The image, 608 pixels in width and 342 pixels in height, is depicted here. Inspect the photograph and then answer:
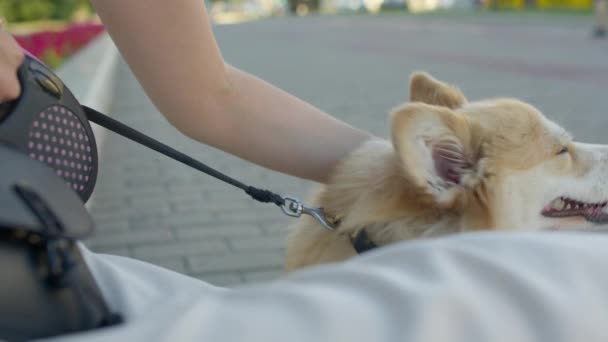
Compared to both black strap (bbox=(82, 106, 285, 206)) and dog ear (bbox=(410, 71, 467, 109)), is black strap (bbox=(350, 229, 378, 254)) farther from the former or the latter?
dog ear (bbox=(410, 71, 467, 109))

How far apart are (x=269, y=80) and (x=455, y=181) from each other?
1063 cm

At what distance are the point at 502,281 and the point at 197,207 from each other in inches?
186

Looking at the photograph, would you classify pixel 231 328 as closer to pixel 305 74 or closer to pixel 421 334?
pixel 421 334

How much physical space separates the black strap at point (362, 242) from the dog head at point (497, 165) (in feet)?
0.60

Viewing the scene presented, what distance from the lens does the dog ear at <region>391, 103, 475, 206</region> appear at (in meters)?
1.88

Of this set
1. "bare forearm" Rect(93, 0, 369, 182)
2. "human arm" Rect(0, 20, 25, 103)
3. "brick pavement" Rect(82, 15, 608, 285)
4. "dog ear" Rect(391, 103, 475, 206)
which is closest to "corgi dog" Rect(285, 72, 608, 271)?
"dog ear" Rect(391, 103, 475, 206)

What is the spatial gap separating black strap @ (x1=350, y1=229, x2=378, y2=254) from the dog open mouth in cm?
78

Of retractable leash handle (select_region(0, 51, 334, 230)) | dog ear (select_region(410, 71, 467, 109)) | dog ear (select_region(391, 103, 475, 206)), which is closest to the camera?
retractable leash handle (select_region(0, 51, 334, 230))

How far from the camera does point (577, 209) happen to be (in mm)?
2607

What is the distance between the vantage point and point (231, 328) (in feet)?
3.12

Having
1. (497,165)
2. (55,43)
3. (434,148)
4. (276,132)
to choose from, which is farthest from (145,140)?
(55,43)

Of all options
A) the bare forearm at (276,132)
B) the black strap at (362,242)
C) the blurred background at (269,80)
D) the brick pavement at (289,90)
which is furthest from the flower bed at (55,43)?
the black strap at (362,242)

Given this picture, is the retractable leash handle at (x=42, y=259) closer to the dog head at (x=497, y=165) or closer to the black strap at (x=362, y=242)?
the dog head at (x=497, y=165)

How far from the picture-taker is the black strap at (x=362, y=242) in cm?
212
